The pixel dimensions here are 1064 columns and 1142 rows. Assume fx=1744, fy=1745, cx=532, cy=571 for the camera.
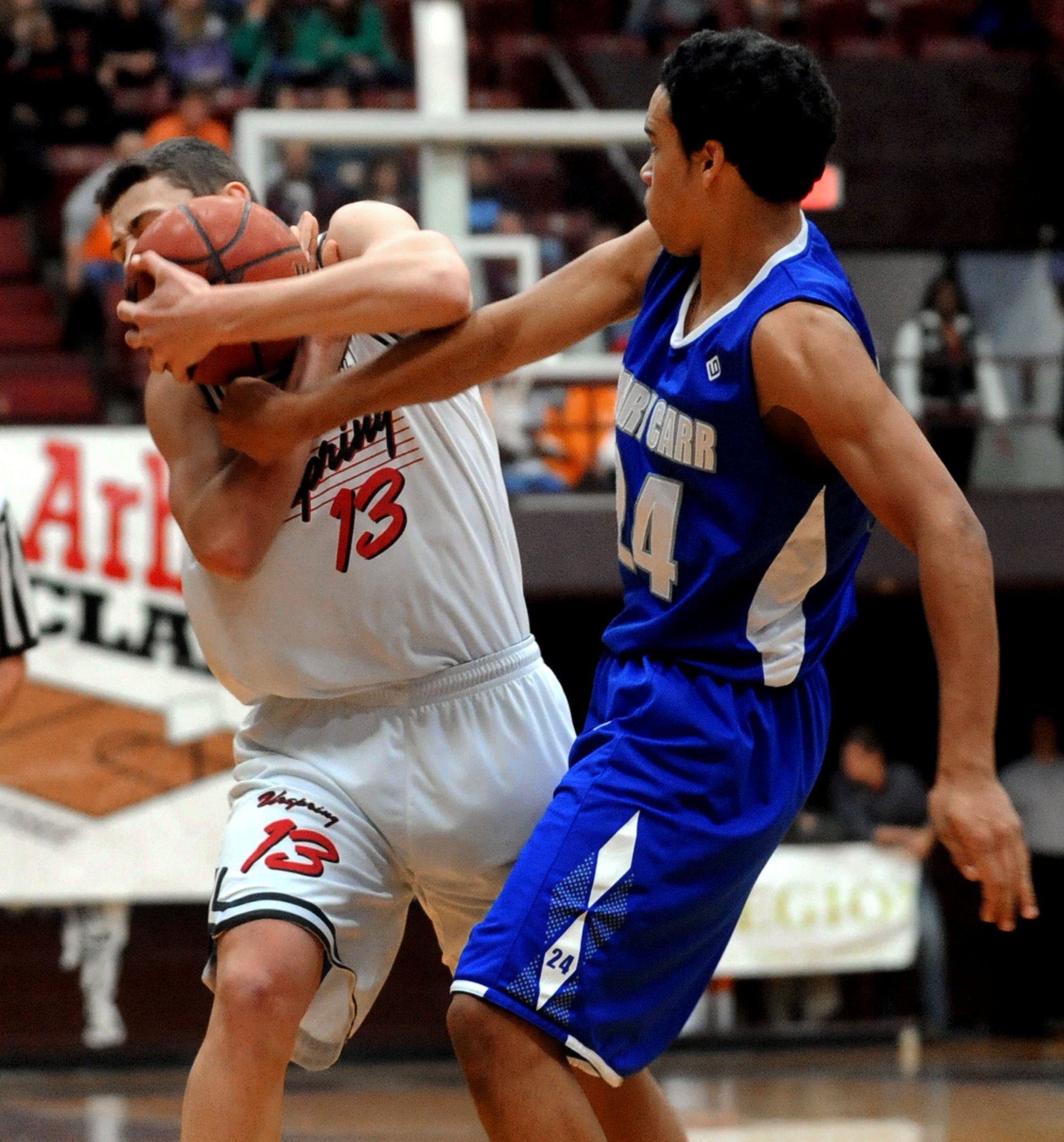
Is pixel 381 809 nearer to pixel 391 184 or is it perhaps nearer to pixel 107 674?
pixel 107 674

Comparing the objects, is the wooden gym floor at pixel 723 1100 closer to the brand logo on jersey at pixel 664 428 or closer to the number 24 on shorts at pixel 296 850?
the number 24 on shorts at pixel 296 850

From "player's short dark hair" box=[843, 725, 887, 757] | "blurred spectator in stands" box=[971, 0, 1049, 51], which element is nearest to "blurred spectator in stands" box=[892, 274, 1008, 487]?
"player's short dark hair" box=[843, 725, 887, 757]

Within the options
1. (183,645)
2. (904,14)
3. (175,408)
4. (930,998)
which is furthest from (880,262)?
(175,408)

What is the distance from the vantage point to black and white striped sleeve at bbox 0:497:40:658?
520 cm

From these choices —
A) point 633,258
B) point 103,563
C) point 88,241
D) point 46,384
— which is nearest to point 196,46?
point 88,241

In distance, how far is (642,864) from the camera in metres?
2.95

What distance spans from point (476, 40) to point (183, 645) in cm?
688

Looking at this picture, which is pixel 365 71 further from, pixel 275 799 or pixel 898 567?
pixel 275 799

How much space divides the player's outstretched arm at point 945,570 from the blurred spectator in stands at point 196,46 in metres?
10.8

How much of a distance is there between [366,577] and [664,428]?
2.25 ft

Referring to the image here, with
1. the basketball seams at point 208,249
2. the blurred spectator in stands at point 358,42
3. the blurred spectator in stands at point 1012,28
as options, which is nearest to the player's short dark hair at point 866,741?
the blurred spectator in stands at point 358,42

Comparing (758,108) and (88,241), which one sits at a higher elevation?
(758,108)

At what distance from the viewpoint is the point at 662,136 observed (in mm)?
3020

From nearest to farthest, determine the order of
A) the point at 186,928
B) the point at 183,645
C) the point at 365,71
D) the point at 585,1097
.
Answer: the point at 585,1097
the point at 183,645
the point at 186,928
the point at 365,71
